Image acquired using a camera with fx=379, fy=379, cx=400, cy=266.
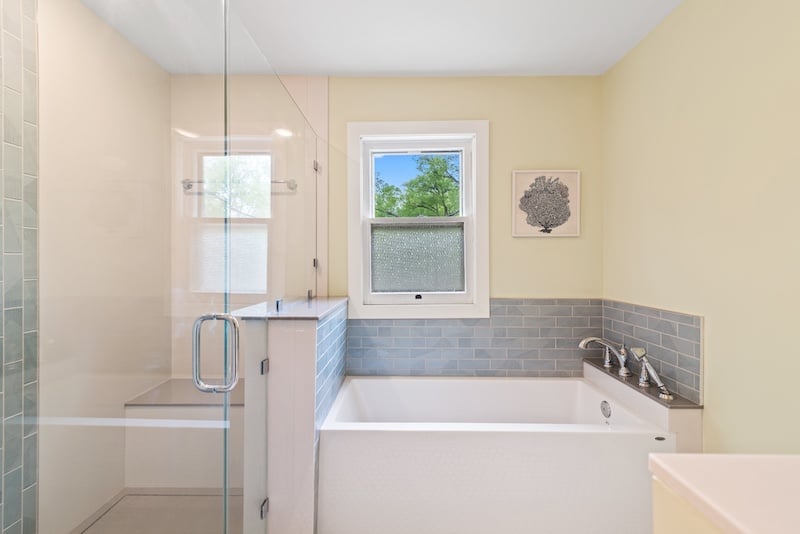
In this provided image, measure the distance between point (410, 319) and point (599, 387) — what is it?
1.24 m

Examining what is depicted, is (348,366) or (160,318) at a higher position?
(160,318)

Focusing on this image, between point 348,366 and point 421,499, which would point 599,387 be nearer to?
point 421,499

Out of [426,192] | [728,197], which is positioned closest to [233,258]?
[426,192]

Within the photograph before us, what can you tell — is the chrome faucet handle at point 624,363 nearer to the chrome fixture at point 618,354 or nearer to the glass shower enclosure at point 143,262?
the chrome fixture at point 618,354

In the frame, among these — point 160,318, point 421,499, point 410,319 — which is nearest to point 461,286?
point 410,319

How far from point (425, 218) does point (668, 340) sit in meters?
1.56

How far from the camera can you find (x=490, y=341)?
2.55 meters

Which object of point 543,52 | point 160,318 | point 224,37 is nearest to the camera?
point 160,318

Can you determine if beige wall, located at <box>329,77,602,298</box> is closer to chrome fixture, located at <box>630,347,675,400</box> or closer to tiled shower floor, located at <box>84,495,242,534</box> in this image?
chrome fixture, located at <box>630,347,675,400</box>

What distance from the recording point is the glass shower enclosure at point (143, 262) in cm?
100

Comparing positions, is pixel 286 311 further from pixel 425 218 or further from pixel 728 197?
pixel 728 197

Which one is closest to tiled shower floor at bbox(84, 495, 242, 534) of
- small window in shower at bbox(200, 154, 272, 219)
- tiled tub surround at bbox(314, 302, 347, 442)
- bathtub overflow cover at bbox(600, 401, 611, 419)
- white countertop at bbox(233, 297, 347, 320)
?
tiled tub surround at bbox(314, 302, 347, 442)

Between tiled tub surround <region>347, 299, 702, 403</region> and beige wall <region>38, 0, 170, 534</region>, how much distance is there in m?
1.56

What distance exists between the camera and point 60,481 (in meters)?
1.01
